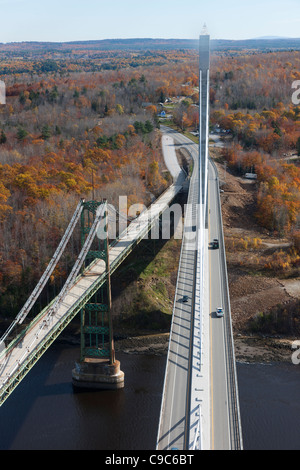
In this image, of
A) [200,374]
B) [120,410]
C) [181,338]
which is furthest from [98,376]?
[200,374]

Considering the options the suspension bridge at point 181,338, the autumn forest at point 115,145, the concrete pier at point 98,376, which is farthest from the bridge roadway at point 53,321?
the autumn forest at point 115,145

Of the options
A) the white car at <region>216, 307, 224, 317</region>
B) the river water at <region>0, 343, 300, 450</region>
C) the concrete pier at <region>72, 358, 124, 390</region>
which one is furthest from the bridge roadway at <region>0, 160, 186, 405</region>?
the white car at <region>216, 307, 224, 317</region>

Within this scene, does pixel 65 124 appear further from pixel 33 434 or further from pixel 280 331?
pixel 33 434

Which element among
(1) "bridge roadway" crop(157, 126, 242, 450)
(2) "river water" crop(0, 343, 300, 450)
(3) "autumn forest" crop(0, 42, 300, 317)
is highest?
(3) "autumn forest" crop(0, 42, 300, 317)

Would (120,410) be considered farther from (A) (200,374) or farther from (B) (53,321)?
(A) (200,374)

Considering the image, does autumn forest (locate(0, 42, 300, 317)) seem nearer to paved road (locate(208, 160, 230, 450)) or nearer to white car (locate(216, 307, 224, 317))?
paved road (locate(208, 160, 230, 450))
